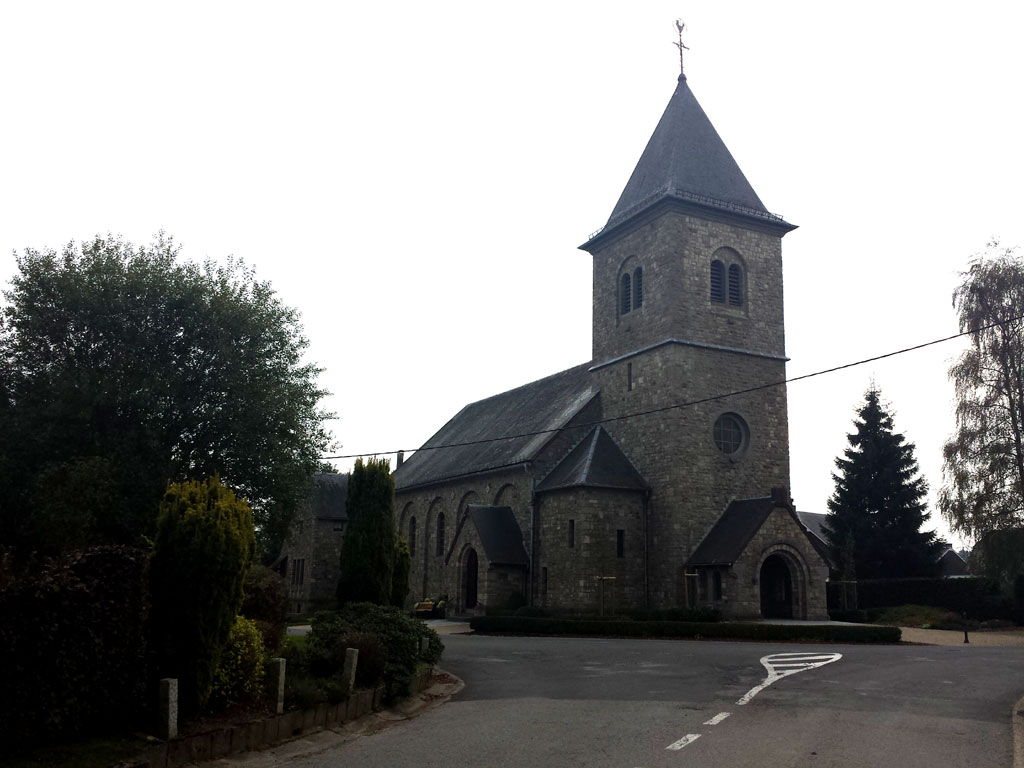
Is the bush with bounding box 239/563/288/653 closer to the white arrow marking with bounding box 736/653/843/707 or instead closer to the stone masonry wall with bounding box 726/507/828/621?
the white arrow marking with bounding box 736/653/843/707

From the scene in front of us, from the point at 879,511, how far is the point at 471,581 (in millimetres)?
21213

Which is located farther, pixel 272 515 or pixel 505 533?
pixel 505 533

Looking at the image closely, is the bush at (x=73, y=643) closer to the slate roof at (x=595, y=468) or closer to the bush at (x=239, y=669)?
the bush at (x=239, y=669)

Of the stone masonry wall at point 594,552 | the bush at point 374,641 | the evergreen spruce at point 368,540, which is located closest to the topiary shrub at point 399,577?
the evergreen spruce at point 368,540

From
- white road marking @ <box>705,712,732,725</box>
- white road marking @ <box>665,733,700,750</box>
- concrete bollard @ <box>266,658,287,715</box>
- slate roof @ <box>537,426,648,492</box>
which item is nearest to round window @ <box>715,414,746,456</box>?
slate roof @ <box>537,426,648,492</box>

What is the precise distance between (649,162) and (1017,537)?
19.7 meters

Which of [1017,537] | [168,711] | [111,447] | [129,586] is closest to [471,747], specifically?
[168,711]

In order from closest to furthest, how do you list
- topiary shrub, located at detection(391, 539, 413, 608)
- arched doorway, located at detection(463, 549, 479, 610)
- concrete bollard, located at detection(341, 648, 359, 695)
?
1. concrete bollard, located at detection(341, 648, 359, 695)
2. topiary shrub, located at detection(391, 539, 413, 608)
3. arched doorway, located at detection(463, 549, 479, 610)

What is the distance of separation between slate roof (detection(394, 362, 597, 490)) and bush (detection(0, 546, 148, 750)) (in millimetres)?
25556

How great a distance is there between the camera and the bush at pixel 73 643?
7777 millimetres

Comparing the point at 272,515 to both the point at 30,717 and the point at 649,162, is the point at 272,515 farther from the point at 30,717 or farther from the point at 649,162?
the point at 649,162

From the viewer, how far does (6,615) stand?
7.73 meters

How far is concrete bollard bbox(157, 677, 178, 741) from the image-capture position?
8.84 meters

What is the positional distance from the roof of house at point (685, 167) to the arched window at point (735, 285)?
2381mm
